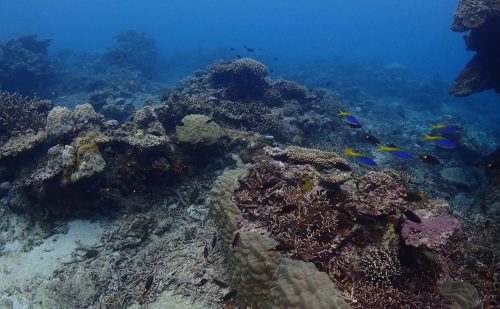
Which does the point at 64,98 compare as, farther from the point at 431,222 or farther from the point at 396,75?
the point at 396,75

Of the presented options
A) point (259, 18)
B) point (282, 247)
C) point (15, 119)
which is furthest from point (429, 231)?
point (259, 18)

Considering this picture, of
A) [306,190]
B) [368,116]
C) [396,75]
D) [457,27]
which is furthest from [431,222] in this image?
[396,75]

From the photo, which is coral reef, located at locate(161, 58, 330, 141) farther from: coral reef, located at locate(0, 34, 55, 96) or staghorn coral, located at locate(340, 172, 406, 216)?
coral reef, located at locate(0, 34, 55, 96)

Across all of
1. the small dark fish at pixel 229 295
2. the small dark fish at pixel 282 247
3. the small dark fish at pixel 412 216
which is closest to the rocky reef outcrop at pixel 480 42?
the small dark fish at pixel 412 216

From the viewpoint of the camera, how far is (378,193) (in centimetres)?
539

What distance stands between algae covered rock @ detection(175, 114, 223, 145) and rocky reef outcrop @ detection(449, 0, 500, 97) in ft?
35.9

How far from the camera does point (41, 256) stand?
7059 mm

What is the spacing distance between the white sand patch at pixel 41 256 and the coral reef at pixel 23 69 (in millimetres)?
19081

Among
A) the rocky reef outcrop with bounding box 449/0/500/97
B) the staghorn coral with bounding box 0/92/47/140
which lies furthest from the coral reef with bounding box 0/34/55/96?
the rocky reef outcrop with bounding box 449/0/500/97

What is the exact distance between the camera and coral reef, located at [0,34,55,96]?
21.6m

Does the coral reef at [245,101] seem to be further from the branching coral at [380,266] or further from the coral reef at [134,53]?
the coral reef at [134,53]

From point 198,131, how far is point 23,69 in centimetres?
2006

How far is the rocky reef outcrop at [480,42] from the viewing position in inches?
484

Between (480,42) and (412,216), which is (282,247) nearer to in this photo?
(412,216)
